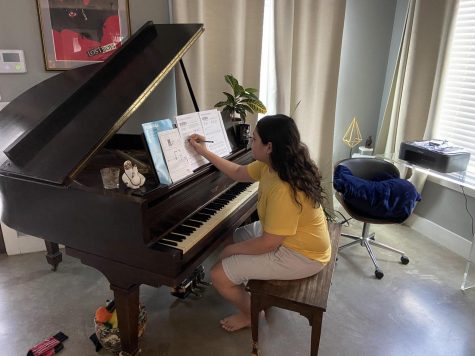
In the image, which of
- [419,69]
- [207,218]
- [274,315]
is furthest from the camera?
[419,69]

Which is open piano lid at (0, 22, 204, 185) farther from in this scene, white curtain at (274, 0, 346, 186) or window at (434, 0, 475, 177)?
window at (434, 0, 475, 177)

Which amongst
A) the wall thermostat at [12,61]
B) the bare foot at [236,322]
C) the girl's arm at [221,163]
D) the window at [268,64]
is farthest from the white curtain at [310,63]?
the wall thermostat at [12,61]

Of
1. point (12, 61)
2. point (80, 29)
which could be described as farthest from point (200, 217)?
point (12, 61)

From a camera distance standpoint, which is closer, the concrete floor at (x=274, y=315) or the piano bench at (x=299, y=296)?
the piano bench at (x=299, y=296)

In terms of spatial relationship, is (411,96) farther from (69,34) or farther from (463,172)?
(69,34)

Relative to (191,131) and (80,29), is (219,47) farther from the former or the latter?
(191,131)

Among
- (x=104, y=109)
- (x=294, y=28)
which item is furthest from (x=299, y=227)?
(x=294, y=28)

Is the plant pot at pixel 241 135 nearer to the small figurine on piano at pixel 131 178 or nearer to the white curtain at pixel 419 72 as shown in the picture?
the small figurine on piano at pixel 131 178

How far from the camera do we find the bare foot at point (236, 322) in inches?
75.8

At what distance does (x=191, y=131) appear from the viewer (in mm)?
1697

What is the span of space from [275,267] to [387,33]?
9.21 ft

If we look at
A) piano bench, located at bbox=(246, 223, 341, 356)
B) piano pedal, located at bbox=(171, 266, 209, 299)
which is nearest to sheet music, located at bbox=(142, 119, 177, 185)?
piano bench, located at bbox=(246, 223, 341, 356)

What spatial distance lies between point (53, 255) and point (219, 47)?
6.62 feet

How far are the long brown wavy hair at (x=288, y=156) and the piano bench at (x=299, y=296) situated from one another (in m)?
0.40
